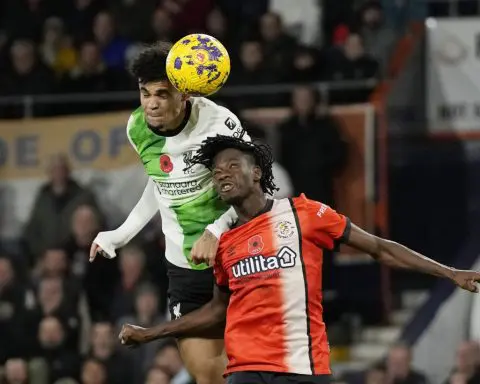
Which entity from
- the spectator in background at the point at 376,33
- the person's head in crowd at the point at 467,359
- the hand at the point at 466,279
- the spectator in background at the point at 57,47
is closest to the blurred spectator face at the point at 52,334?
the spectator in background at the point at 57,47

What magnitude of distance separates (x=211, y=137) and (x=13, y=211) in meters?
5.65

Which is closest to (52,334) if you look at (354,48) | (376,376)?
(376,376)

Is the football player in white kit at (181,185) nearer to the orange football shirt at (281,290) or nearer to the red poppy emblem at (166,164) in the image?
the red poppy emblem at (166,164)

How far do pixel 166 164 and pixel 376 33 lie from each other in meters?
5.62

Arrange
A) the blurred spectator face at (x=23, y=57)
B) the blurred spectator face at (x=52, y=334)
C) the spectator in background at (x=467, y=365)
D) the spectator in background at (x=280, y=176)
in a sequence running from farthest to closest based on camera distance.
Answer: the blurred spectator face at (x=23, y=57)
the blurred spectator face at (x=52, y=334)
the spectator in background at (x=280, y=176)
the spectator in background at (x=467, y=365)

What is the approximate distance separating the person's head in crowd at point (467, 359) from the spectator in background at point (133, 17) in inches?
173

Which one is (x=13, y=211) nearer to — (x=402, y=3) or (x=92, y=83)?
(x=92, y=83)

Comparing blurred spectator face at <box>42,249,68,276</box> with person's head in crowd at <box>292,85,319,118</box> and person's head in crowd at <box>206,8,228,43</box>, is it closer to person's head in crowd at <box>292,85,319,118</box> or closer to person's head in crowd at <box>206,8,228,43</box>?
person's head in crowd at <box>292,85,319,118</box>

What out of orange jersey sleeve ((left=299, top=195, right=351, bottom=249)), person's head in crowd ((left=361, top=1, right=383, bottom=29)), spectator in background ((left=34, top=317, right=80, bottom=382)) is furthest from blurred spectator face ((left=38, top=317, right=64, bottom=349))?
orange jersey sleeve ((left=299, top=195, right=351, bottom=249))

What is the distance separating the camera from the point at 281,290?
20.0ft

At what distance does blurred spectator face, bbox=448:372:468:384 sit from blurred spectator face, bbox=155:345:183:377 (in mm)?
2041

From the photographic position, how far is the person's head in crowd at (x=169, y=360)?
10.6m

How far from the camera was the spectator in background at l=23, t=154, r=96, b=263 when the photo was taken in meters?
11.6

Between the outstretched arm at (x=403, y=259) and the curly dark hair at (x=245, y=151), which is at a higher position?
the curly dark hair at (x=245, y=151)
